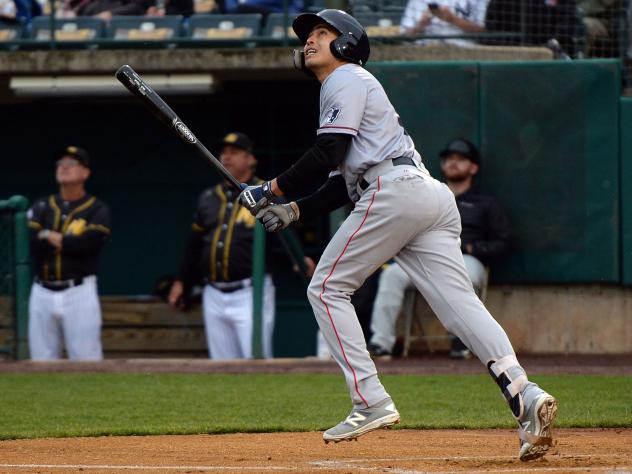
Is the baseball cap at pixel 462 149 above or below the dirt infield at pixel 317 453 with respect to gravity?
above

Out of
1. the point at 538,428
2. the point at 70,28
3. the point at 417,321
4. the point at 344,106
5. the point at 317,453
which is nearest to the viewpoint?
the point at 538,428

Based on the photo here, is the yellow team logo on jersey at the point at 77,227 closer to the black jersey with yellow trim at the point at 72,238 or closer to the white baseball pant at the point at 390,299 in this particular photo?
the black jersey with yellow trim at the point at 72,238

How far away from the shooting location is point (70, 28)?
11.7m

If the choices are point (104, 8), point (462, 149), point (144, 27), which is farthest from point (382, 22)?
point (104, 8)

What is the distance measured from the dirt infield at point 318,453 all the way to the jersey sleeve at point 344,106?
1.29m

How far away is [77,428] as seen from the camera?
623 centimetres

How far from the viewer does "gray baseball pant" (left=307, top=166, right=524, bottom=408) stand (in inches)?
189

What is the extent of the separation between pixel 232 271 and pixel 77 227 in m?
1.27

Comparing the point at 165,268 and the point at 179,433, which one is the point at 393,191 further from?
the point at 165,268

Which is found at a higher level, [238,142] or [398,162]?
[238,142]

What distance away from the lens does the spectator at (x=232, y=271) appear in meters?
9.59

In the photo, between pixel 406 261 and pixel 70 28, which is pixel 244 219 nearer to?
pixel 70 28

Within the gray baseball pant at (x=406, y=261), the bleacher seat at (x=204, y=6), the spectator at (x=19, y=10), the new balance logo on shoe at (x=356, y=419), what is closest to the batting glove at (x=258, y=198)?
the gray baseball pant at (x=406, y=261)

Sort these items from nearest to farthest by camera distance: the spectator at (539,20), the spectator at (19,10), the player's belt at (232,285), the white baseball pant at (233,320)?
the white baseball pant at (233,320) < the player's belt at (232,285) < the spectator at (539,20) < the spectator at (19,10)
